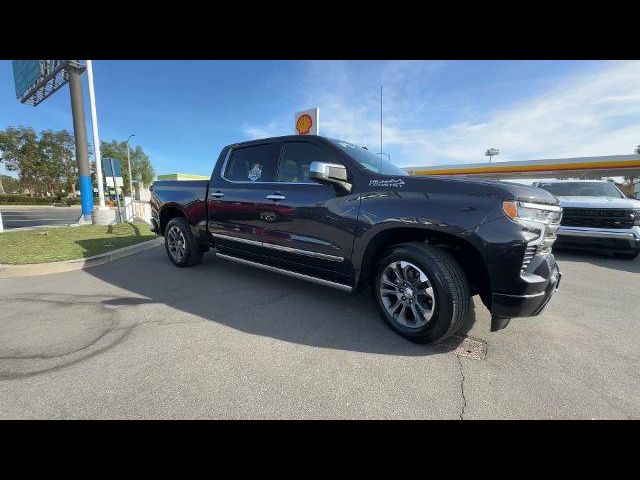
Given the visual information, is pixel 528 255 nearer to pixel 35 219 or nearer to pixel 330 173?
pixel 330 173

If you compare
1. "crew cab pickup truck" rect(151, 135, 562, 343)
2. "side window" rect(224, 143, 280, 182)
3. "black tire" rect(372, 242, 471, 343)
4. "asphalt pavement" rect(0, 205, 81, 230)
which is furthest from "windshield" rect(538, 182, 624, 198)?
"asphalt pavement" rect(0, 205, 81, 230)

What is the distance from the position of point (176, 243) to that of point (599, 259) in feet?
27.6

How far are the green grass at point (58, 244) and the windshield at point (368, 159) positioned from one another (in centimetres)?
547

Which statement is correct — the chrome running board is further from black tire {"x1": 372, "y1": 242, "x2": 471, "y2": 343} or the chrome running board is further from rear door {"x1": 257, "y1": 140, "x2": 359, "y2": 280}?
black tire {"x1": 372, "y1": 242, "x2": 471, "y2": 343}

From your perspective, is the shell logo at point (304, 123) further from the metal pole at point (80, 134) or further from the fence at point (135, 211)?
the metal pole at point (80, 134)

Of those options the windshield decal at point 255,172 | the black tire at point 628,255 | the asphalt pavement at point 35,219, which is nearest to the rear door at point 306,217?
the windshield decal at point 255,172

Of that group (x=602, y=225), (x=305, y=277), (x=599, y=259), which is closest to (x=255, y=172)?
(x=305, y=277)

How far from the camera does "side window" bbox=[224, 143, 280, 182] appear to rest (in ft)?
12.6

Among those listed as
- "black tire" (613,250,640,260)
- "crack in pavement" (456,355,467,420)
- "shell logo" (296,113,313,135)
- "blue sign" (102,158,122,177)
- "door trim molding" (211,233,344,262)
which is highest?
"shell logo" (296,113,313,135)

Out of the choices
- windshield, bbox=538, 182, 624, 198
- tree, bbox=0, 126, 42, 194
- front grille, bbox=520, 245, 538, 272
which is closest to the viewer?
front grille, bbox=520, 245, 538, 272

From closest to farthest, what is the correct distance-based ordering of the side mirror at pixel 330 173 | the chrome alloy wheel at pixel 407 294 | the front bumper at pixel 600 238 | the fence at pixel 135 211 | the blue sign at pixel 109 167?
1. the chrome alloy wheel at pixel 407 294
2. the side mirror at pixel 330 173
3. the front bumper at pixel 600 238
4. the blue sign at pixel 109 167
5. the fence at pixel 135 211

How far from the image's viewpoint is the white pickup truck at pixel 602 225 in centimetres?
577
